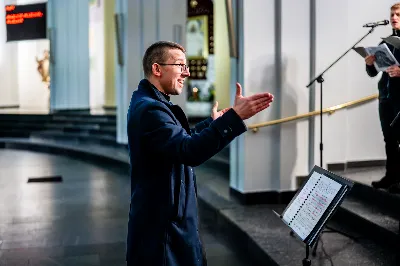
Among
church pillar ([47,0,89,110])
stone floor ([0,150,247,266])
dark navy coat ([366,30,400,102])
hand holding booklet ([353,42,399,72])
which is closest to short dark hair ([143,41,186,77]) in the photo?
stone floor ([0,150,247,266])

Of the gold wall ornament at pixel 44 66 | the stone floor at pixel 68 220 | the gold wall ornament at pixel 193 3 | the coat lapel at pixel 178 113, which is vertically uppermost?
the gold wall ornament at pixel 193 3

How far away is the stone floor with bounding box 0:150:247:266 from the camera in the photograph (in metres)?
4.54

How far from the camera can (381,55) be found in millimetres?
4430

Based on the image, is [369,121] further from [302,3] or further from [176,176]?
[176,176]

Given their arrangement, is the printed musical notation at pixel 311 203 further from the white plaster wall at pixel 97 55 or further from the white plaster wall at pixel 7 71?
the white plaster wall at pixel 7 71

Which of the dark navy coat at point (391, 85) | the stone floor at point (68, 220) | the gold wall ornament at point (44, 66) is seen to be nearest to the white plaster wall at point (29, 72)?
the gold wall ornament at point (44, 66)

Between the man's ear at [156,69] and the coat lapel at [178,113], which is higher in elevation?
the man's ear at [156,69]

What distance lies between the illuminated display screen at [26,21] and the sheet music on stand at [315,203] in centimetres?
1301

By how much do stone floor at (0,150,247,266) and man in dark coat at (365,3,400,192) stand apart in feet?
4.87

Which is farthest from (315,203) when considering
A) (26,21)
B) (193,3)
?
(26,21)

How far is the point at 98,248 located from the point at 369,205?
2.41 meters

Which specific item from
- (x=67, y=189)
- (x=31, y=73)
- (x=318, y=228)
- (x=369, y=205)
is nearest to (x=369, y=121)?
(x=369, y=205)

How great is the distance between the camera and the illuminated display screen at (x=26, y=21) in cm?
1510

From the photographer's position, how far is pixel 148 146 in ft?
7.26
